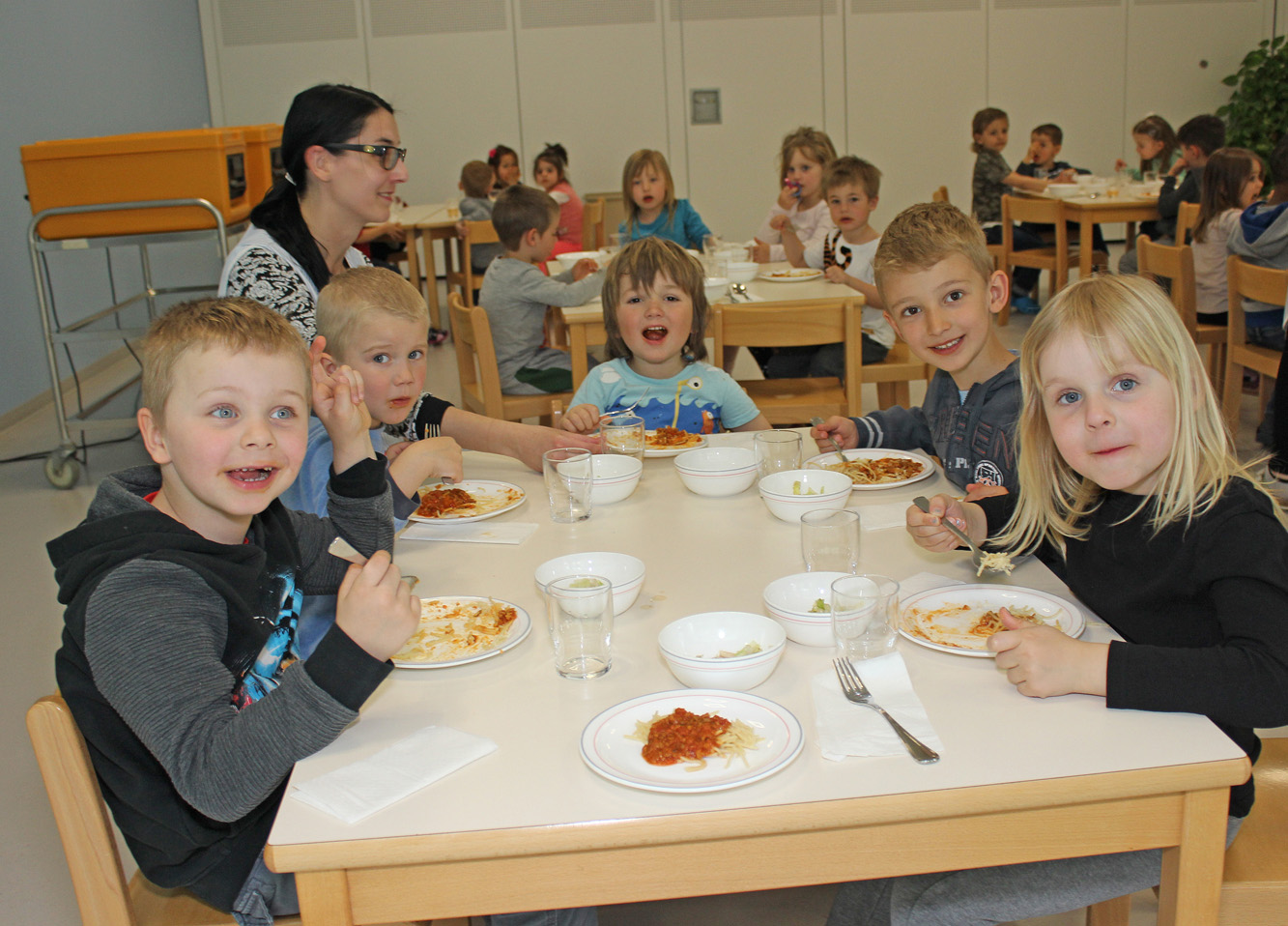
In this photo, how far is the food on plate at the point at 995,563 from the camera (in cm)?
144

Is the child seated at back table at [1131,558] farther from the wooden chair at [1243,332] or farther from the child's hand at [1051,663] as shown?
the wooden chair at [1243,332]

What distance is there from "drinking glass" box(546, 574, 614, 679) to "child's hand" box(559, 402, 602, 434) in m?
1.10

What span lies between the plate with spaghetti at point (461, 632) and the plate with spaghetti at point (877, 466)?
76cm

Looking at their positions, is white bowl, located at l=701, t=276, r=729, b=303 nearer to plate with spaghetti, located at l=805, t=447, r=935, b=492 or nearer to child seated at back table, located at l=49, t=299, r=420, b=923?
plate with spaghetti, located at l=805, t=447, r=935, b=492

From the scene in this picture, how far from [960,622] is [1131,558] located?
23cm

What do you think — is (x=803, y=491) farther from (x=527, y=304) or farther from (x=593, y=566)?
(x=527, y=304)

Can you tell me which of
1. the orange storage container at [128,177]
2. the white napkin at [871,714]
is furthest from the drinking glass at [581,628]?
the orange storage container at [128,177]

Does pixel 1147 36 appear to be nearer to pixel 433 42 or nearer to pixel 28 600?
pixel 433 42

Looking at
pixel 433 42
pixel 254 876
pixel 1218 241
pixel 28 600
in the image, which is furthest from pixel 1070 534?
pixel 433 42

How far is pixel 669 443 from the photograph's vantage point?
2230mm

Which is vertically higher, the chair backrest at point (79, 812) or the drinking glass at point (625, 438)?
the drinking glass at point (625, 438)

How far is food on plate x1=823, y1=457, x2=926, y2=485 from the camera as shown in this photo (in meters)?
1.91

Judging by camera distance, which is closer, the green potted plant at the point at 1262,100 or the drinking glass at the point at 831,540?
the drinking glass at the point at 831,540

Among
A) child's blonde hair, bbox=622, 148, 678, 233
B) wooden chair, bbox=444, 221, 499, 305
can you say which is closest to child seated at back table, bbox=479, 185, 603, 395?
child's blonde hair, bbox=622, 148, 678, 233
